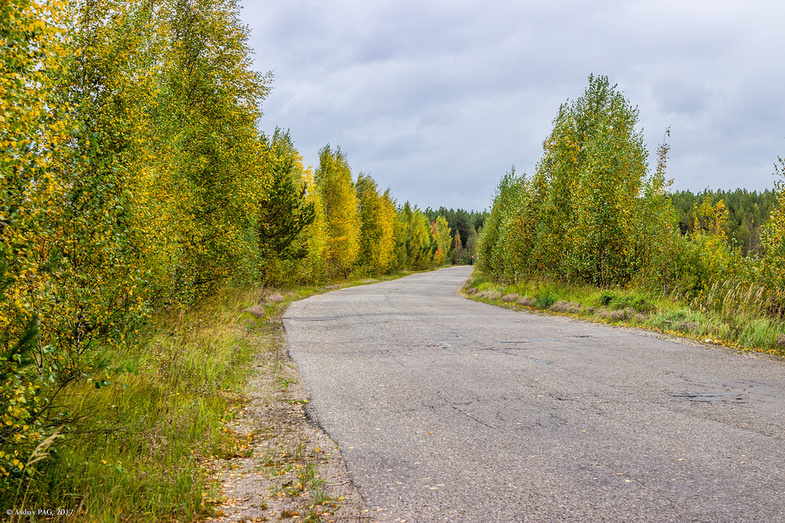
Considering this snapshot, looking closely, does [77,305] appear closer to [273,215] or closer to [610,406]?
[610,406]

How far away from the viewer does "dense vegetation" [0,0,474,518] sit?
323 centimetres

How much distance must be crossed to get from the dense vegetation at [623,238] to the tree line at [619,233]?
35mm

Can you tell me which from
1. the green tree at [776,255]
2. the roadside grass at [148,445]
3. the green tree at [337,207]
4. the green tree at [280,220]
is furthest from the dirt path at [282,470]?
the green tree at [337,207]

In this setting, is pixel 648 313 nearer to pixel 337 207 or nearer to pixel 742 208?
pixel 337 207

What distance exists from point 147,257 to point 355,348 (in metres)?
4.48

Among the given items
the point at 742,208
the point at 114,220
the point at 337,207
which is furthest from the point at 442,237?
the point at 114,220

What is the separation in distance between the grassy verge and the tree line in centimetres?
48

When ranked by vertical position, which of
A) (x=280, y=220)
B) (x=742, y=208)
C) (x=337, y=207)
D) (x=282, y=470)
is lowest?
(x=282, y=470)

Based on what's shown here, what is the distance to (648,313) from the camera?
13398 mm

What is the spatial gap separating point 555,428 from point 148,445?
3871 millimetres

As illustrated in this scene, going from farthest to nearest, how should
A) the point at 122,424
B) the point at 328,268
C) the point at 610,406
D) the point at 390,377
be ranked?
the point at 328,268 → the point at 390,377 → the point at 610,406 → the point at 122,424

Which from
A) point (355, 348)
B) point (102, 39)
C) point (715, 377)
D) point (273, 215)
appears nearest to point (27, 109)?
point (102, 39)

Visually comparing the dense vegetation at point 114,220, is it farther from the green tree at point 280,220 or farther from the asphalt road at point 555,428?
the green tree at point 280,220

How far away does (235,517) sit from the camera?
3354 millimetres
